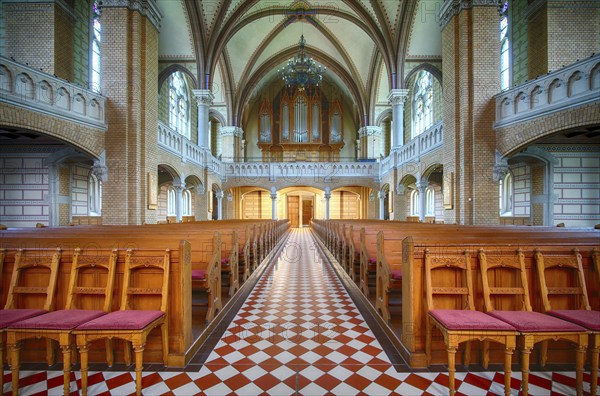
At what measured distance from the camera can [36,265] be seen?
2.85 metres

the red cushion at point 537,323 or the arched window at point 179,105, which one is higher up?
the arched window at point 179,105

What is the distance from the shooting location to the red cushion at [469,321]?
2.26 metres

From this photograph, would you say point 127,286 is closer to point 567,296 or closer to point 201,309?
point 201,309

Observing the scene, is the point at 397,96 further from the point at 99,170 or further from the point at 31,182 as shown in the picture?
the point at 31,182

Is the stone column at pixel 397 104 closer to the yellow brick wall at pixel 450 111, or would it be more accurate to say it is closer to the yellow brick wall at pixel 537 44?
the yellow brick wall at pixel 450 111

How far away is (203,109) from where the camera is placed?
15.4 metres

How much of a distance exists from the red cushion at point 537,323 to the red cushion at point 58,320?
327 centimetres

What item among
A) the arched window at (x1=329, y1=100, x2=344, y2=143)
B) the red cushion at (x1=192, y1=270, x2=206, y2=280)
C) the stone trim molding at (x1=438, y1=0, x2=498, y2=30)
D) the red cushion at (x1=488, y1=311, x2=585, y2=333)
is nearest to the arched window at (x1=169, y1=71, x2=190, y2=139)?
the arched window at (x1=329, y1=100, x2=344, y2=143)

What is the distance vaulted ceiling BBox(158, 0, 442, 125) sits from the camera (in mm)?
13164

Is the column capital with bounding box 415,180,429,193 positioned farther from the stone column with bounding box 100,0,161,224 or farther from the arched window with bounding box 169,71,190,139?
the arched window with bounding box 169,71,190,139

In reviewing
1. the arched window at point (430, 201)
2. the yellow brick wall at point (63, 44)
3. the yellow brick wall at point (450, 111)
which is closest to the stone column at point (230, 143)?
the yellow brick wall at point (63, 44)

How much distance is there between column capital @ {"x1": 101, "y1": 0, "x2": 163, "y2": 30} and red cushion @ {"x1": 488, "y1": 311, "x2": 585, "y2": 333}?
12.1m

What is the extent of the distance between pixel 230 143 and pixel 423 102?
12.8 metres

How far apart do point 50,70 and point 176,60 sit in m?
5.85
